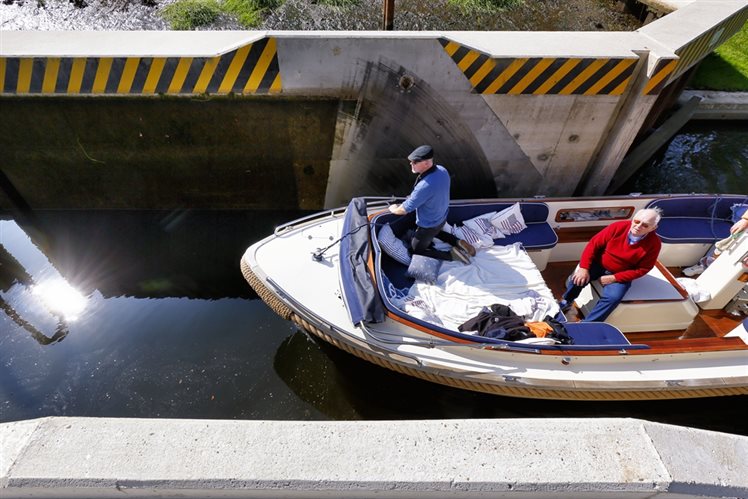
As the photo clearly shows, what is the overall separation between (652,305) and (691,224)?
1672mm

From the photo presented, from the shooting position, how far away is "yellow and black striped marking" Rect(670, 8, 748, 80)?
17.9 feet

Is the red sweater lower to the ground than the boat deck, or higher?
higher

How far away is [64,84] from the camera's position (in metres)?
5.25

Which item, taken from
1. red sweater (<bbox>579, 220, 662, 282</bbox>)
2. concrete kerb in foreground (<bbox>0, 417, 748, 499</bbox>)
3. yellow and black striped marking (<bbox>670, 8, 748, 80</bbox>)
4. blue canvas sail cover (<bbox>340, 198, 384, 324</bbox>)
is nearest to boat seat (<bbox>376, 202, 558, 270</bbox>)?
blue canvas sail cover (<bbox>340, 198, 384, 324</bbox>)

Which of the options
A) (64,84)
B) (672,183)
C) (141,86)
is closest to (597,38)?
(672,183)

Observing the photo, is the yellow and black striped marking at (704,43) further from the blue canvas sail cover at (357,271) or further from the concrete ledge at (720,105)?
the blue canvas sail cover at (357,271)

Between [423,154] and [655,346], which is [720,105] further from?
[423,154]

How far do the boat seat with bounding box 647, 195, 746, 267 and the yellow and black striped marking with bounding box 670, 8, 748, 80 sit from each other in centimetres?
167

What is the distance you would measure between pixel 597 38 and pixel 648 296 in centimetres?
354

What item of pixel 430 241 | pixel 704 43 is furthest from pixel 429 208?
pixel 704 43

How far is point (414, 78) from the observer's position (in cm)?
531

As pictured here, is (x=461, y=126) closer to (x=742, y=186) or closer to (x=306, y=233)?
(x=306, y=233)

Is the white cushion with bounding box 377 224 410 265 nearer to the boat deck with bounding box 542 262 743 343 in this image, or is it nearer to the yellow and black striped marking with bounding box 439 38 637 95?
the boat deck with bounding box 542 262 743 343

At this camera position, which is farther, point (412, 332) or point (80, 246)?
point (80, 246)
